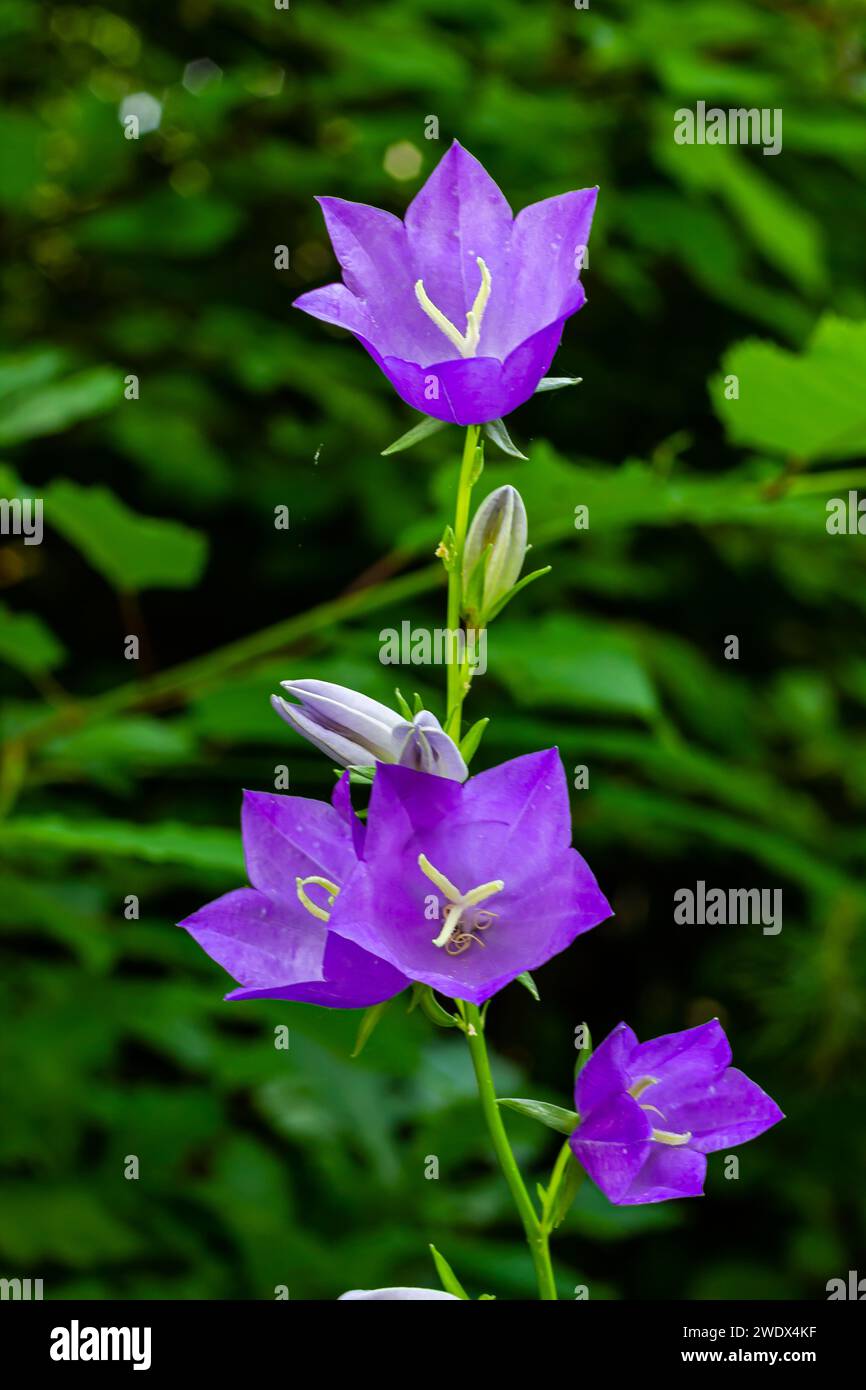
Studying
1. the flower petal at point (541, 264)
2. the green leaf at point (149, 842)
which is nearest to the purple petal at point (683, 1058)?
the flower petal at point (541, 264)

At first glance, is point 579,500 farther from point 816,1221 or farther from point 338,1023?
point 816,1221

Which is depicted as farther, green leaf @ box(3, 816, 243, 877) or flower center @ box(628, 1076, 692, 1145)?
green leaf @ box(3, 816, 243, 877)

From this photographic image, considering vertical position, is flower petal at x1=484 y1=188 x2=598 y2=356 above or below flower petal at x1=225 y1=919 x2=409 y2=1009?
above

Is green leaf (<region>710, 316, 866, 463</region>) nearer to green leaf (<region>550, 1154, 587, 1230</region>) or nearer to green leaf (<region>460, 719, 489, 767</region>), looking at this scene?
green leaf (<region>460, 719, 489, 767</region>)

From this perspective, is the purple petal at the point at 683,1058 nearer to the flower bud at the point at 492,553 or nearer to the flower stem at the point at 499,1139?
the flower stem at the point at 499,1139

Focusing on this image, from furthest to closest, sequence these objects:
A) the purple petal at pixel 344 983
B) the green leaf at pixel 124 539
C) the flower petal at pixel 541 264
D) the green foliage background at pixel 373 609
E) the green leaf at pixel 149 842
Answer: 1. the green foliage background at pixel 373 609
2. the green leaf at pixel 124 539
3. the green leaf at pixel 149 842
4. the flower petal at pixel 541 264
5. the purple petal at pixel 344 983

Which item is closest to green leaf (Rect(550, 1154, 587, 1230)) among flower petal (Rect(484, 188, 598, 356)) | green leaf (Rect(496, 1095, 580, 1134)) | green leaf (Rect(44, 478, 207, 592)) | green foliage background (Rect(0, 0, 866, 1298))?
green leaf (Rect(496, 1095, 580, 1134))

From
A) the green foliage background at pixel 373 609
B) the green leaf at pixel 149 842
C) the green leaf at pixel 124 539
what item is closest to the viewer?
the green leaf at pixel 149 842
